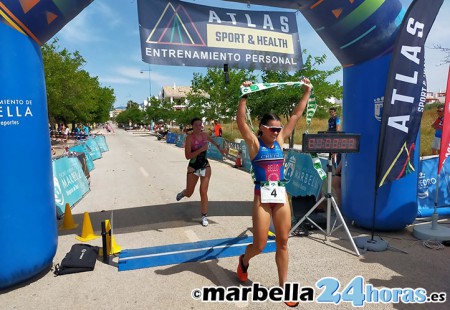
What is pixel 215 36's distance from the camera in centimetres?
555

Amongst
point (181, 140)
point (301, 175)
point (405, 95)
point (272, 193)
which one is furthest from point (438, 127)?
point (181, 140)

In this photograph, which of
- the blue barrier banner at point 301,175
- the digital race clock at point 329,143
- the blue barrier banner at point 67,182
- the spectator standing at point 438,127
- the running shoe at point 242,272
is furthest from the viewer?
the spectator standing at point 438,127

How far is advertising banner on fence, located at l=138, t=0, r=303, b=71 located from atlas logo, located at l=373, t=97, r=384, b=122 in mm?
1738

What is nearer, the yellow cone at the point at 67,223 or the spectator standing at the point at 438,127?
the yellow cone at the point at 67,223

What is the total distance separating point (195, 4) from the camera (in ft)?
17.6

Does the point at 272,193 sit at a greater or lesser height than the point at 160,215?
greater

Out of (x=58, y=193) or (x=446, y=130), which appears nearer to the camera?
(x=446, y=130)

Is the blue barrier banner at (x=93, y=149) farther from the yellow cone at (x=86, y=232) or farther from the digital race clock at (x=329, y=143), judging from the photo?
the digital race clock at (x=329, y=143)

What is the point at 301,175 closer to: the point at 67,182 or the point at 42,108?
the point at 42,108

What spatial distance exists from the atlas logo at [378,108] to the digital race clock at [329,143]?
2.57ft

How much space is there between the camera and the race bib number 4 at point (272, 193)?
3432mm

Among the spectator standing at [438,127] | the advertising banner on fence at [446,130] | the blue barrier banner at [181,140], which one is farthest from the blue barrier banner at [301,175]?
the blue barrier banner at [181,140]

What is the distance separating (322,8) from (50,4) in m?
3.87

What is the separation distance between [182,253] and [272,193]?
2084mm
